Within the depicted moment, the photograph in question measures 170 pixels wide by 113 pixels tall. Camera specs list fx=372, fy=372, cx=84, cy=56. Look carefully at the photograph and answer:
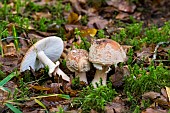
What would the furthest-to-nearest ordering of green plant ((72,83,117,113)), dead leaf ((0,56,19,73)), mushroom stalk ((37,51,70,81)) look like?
dead leaf ((0,56,19,73))
mushroom stalk ((37,51,70,81))
green plant ((72,83,117,113))

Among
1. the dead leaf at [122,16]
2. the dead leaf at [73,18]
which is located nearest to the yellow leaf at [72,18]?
the dead leaf at [73,18]

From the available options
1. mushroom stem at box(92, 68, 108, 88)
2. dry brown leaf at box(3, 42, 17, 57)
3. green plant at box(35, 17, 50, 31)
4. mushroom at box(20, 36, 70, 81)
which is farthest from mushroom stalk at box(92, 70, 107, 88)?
green plant at box(35, 17, 50, 31)

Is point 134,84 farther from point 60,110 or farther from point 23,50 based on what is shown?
point 23,50

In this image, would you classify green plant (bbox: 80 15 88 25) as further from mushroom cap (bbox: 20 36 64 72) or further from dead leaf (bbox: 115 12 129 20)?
mushroom cap (bbox: 20 36 64 72)

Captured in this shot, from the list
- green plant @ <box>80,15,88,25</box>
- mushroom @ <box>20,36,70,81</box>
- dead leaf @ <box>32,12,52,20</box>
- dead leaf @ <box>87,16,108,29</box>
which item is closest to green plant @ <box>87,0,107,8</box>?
dead leaf @ <box>87,16,108,29</box>

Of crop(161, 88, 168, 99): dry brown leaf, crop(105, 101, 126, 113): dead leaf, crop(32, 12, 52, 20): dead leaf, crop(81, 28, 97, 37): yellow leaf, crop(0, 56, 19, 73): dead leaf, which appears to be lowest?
crop(105, 101, 126, 113): dead leaf

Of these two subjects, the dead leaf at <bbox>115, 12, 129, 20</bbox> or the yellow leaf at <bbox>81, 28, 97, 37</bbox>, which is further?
the dead leaf at <bbox>115, 12, 129, 20</bbox>

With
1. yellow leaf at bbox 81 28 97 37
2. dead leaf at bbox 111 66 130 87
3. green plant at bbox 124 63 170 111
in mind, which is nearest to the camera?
green plant at bbox 124 63 170 111

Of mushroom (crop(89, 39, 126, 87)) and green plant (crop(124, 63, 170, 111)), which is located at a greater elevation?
mushroom (crop(89, 39, 126, 87))
